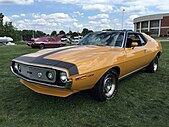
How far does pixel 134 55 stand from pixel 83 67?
6.33 ft

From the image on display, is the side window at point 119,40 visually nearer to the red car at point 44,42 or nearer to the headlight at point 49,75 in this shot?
the headlight at point 49,75

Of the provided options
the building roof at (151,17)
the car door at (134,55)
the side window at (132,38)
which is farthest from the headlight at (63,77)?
the building roof at (151,17)

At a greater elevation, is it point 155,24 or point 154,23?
point 154,23

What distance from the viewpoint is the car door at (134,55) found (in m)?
4.43

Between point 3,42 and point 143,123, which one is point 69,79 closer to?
point 143,123

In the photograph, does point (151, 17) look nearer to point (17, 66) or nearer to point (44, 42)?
point (44, 42)

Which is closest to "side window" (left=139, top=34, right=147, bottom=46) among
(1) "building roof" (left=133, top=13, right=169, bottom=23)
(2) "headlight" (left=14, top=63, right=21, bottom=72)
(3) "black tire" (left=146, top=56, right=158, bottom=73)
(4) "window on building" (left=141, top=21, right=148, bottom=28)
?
(3) "black tire" (left=146, top=56, right=158, bottom=73)

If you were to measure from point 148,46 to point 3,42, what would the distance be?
36629 mm

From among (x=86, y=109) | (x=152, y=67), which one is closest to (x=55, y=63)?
(x=86, y=109)

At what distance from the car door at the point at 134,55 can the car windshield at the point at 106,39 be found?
8.7 inches

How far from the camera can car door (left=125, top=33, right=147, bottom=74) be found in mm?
4426

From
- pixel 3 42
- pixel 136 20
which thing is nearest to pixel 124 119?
pixel 3 42

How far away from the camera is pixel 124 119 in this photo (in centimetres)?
314

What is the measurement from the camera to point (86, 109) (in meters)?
3.51
